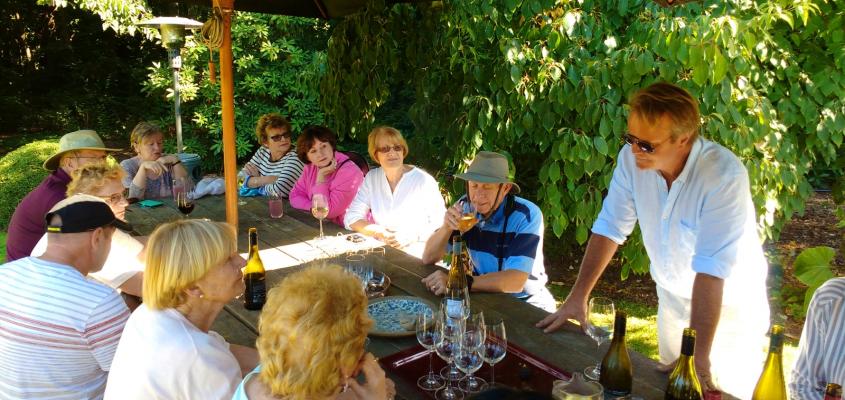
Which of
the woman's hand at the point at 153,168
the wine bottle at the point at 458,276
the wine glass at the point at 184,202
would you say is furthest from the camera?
the woman's hand at the point at 153,168

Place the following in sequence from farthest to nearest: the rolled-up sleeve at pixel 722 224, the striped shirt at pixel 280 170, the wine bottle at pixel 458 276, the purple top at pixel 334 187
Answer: the striped shirt at pixel 280 170
the purple top at pixel 334 187
the wine bottle at pixel 458 276
the rolled-up sleeve at pixel 722 224

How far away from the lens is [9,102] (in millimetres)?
12727

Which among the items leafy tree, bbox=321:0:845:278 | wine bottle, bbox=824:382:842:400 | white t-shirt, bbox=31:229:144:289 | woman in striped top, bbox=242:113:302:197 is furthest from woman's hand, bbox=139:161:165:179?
wine bottle, bbox=824:382:842:400

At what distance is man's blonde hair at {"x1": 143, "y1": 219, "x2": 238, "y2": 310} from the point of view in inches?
73.7

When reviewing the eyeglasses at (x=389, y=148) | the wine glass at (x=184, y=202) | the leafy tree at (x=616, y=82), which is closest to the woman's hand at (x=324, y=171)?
the eyeglasses at (x=389, y=148)

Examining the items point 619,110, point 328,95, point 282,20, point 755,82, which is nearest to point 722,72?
point 619,110

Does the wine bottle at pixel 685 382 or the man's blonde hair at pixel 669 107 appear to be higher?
the man's blonde hair at pixel 669 107

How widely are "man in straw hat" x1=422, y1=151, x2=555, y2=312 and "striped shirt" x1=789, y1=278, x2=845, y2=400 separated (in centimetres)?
130

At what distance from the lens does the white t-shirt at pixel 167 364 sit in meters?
1.72

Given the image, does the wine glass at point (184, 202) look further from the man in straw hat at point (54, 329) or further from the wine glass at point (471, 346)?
the wine glass at point (471, 346)

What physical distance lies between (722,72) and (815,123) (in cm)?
125

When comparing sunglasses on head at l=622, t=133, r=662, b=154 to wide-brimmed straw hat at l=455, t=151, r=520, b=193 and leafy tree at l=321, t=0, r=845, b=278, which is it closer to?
wide-brimmed straw hat at l=455, t=151, r=520, b=193

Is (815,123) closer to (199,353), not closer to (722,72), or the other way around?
(722,72)

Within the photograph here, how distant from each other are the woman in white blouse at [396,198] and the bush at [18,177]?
5151 millimetres
